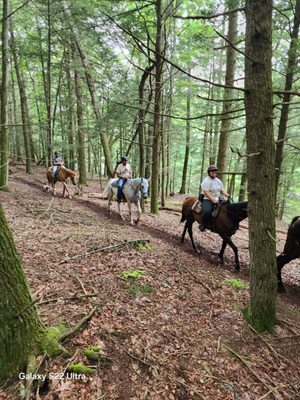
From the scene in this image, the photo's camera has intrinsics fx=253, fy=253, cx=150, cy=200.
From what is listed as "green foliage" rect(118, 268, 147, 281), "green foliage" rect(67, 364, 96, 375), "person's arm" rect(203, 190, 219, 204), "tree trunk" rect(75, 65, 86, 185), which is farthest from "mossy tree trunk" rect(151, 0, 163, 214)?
"green foliage" rect(67, 364, 96, 375)

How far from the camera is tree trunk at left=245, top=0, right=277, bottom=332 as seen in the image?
333 centimetres

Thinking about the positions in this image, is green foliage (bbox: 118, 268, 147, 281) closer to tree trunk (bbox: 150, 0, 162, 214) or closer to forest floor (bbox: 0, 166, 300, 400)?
forest floor (bbox: 0, 166, 300, 400)

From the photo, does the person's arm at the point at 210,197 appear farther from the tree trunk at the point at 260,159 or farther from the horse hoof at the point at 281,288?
the tree trunk at the point at 260,159

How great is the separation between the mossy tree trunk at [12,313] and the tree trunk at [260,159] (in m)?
3.09

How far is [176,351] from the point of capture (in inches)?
134

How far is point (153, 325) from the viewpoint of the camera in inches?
149

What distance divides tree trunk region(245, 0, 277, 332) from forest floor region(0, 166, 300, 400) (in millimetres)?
699

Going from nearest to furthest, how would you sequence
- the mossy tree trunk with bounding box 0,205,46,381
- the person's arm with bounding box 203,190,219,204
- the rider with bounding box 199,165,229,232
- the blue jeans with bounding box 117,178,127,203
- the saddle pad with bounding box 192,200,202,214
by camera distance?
the mossy tree trunk with bounding box 0,205,46,381 < the person's arm with bounding box 203,190,219,204 < the rider with bounding box 199,165,229,232 < the saddle pad with bounding box 192,200,202,214 < the blue jeans with bounding box 117,178,127,203

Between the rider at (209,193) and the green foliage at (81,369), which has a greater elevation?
the rider at (209,193)

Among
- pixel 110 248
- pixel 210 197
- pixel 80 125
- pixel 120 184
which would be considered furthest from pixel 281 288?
pixel 80 125

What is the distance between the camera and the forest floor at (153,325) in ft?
9.27

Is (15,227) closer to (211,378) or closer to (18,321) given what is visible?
(18,321)

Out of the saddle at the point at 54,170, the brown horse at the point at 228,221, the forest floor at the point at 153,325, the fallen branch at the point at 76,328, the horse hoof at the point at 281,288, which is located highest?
the saddle at the point at 54,170

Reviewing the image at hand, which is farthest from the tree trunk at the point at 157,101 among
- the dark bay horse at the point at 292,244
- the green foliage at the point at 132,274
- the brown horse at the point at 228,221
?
the green foliage at the point at 132,274
